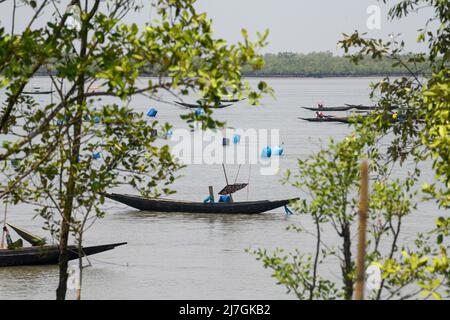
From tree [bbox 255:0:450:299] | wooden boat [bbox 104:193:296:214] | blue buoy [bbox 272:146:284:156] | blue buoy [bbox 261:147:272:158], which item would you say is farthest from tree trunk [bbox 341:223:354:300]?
blue buoy [bbox 272:146:284:156]

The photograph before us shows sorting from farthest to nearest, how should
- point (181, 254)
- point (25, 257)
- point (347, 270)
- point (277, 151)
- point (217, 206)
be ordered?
1. point (277, 151)
2. point (217, 206)
3. point (181, 254)
4. point (25, 257)
5. point (347, 270)

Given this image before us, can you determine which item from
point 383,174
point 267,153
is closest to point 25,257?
point 383,174

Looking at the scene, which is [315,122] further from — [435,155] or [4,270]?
[435,155]

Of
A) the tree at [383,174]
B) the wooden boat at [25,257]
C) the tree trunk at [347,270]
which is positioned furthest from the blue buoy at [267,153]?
the tree trunk at [347,270]

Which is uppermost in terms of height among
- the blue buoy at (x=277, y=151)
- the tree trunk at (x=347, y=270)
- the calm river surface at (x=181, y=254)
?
the tree trunk at (x=347, y=270)

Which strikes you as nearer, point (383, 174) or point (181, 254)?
point (383, 174)

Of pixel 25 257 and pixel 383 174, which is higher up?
pixel 383 174

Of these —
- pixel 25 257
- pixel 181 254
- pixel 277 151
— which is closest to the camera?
pixel 25 257

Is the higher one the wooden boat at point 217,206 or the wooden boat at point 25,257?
the wooden boat at point 25,257

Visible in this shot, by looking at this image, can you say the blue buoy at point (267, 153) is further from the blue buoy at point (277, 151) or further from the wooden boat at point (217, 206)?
the wooden boat at point (217, 206)

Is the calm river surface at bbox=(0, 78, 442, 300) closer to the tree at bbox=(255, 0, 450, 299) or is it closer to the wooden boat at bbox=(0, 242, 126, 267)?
the wooden boat at bbox=(0, 242, 126, 267)

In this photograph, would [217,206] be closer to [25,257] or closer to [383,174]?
[25,257]

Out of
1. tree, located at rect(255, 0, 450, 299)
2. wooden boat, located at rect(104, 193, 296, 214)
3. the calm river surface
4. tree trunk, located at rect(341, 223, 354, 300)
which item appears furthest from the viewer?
wooden boat, located at rect(104, 193, 296, 214)
